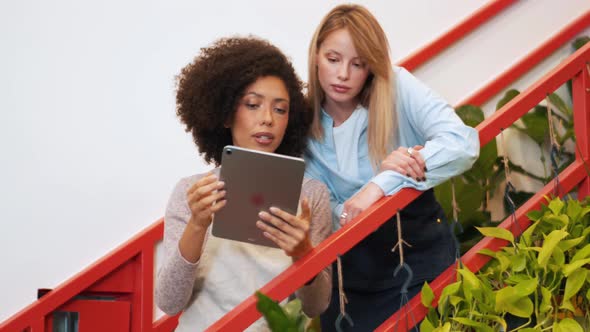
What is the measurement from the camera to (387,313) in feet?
6.89

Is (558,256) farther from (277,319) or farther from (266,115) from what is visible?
(277,319)

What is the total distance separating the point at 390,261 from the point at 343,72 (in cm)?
50

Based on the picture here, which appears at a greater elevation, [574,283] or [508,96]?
[508,96]

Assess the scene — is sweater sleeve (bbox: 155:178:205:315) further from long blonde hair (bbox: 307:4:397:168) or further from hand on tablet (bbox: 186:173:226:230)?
long blonde hair (bbox: 307:4:397:168)

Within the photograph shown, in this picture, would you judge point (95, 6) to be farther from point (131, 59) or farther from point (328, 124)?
point (328, 124)

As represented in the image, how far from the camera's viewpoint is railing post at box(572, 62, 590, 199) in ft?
7.78

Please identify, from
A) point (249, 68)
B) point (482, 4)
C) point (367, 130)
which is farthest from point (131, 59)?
point (482, 4)

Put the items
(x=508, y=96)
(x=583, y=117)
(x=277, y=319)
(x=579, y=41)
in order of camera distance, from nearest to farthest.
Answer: (x=277, y=319) → (x=583, y=117) → (x=508, y=96) → (x=579, y=41)

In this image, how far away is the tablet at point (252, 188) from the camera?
5.76 ft

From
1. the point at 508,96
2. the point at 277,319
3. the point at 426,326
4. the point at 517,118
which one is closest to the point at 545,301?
the point at 426,326

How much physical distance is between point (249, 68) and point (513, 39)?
1.53 meters

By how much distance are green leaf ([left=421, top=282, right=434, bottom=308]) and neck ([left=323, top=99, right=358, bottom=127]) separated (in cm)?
55

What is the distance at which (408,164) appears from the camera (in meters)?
1.98

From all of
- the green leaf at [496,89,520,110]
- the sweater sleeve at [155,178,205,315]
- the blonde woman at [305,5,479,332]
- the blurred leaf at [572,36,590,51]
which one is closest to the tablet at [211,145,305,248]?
the sweater sleeve at [155,178,205,315]
